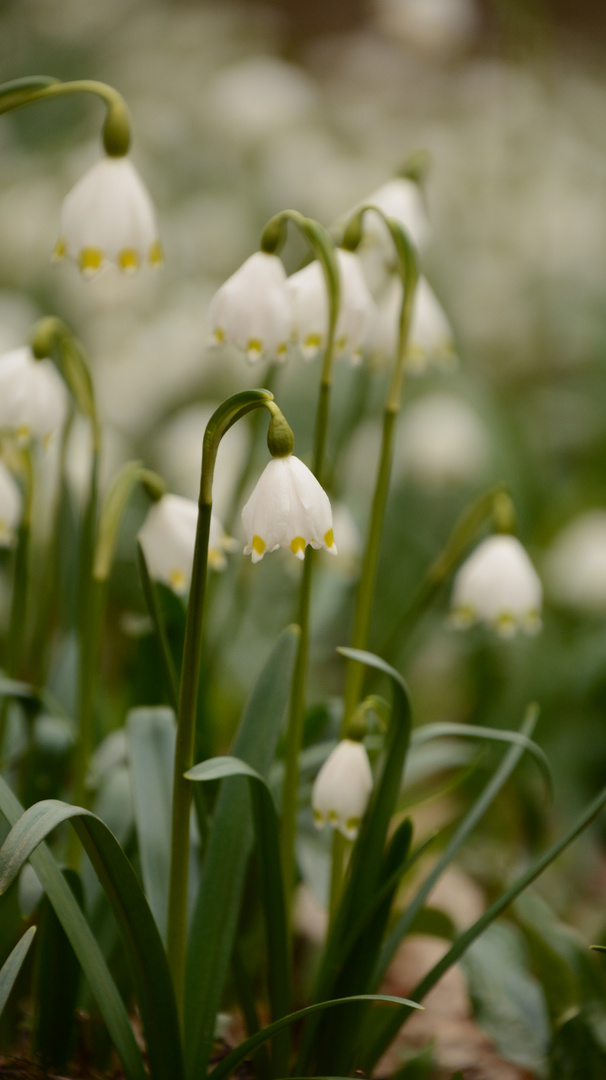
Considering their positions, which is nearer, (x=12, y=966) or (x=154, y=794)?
(x=12, y=966)

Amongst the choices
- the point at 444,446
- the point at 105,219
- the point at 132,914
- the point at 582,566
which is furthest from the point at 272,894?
the point at 444,446

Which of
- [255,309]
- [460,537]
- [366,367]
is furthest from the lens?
[366,367]

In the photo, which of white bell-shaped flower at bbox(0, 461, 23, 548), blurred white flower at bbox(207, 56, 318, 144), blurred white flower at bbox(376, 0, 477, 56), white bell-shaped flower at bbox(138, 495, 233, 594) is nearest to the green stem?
white bell-shaped flower at bbox(0, 461, 23, 548)

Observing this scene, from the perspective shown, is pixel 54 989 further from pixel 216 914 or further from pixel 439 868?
pixel 439 868

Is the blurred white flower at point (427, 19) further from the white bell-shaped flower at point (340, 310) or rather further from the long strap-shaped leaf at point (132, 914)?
the long strap-shaped leaf at point (132, 914)

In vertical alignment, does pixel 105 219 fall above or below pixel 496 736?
above

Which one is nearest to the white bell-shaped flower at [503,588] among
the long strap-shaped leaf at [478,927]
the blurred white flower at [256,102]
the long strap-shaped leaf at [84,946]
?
the long strap-shaped leaf at [478,927]

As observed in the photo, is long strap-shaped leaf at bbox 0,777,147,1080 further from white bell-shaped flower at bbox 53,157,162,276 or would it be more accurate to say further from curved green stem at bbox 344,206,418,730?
white bell-shaped flower at bbox 53,157,162,276
